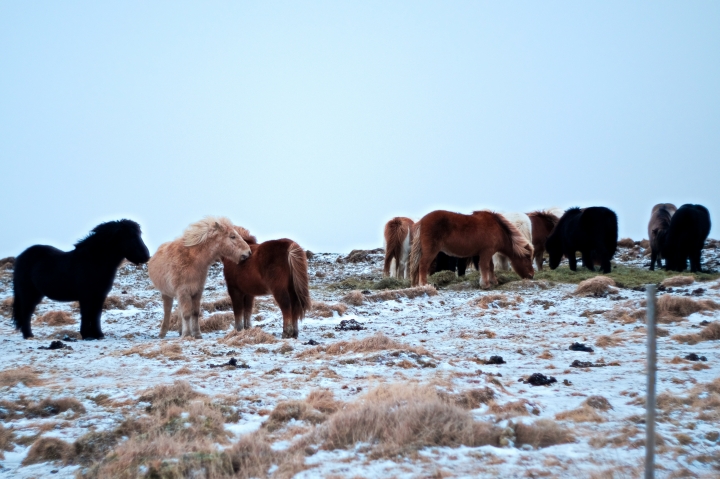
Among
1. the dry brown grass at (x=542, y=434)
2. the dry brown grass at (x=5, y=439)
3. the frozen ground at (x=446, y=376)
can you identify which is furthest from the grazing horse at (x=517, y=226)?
the dry brown grass at (x=5, y=439)

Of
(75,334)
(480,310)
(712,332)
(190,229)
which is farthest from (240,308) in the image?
(712,332)

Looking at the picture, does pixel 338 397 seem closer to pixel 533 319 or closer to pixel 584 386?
pixel 584 386

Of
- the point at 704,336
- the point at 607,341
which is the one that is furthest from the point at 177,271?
the point at 704,336

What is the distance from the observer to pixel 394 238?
17797 millimetres

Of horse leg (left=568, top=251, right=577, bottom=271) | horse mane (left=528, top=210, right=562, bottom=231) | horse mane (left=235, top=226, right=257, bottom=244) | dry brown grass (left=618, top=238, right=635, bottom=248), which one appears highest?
horse mane (left=528, top=210, right=562, bottom=231)

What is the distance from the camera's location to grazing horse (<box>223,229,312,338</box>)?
9.68 meters

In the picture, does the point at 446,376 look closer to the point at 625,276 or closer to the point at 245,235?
the point at 245,235

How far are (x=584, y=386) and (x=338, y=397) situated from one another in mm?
2250

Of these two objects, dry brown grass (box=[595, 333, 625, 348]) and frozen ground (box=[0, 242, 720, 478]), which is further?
dry brown grass (box=[595, 333, 625, 348])

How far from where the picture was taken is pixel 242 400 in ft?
18.4

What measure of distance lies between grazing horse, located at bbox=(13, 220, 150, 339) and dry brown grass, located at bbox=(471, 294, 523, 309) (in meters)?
6.13

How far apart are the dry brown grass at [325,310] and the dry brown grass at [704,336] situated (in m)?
5.94

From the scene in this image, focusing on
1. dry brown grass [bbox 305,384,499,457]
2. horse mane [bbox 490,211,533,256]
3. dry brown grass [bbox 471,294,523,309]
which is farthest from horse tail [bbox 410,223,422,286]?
dry brown grass [bbox 305,384,499,457]

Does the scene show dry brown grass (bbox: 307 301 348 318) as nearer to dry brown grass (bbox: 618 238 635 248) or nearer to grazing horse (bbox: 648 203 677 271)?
grazing horse (bbox: 648 203 677 271)
